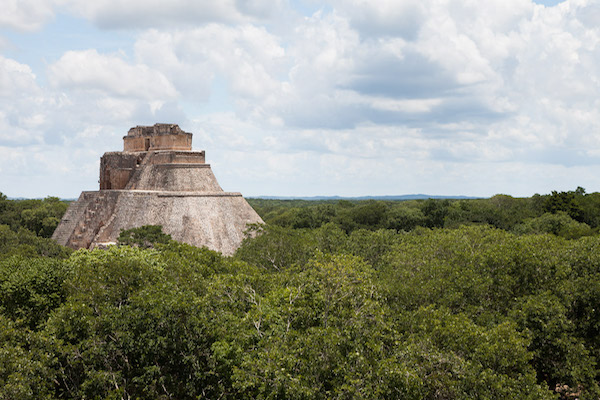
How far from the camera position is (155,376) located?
47.2 ft

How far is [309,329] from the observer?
13.7 m

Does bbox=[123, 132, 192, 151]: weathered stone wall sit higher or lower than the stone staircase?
higher

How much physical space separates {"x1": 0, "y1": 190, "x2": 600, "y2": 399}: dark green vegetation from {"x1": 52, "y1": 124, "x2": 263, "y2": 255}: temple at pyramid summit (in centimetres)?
1190

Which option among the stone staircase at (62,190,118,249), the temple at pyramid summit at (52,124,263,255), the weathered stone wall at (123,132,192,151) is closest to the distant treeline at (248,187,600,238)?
the weathered stone wall at (123,132,192,151)

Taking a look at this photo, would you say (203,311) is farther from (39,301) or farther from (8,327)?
(39,301)

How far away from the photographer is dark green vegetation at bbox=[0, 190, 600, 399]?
12938 millimetres

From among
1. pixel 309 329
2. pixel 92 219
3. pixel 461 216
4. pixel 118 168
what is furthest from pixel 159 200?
pixel 461 216

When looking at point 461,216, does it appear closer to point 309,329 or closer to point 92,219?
point 92,219

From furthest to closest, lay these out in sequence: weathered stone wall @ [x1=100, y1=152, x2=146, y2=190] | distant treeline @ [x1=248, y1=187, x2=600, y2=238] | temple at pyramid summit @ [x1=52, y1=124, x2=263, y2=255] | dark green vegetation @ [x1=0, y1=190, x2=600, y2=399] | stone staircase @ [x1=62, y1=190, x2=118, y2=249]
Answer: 1. distant treeline @ [x1=248, y1=187, x2=600, y2=238]
2. weathered stone wall @ [x1=100, y1=152, x2=146, y2=190]
3. stone staircase @ [x1=62, y1=190, x2=118, y2=249]
4. temple at pyramid summit @ [x1=52, y1=124, x2=263, y2=255]
5. dark green vegetation @ [x1=0, y1=190, x2=600, y2=399]

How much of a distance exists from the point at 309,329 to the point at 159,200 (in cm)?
2344

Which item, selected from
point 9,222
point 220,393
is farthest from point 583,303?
point 9,222

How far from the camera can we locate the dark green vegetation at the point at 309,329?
1294 centimetres

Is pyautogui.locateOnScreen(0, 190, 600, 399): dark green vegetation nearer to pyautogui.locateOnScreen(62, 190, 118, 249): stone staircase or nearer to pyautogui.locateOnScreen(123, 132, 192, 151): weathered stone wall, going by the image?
pyautogui.locateOnScreen(62, 190, 118, 249): stone staircase

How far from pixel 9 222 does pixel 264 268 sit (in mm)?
45155
